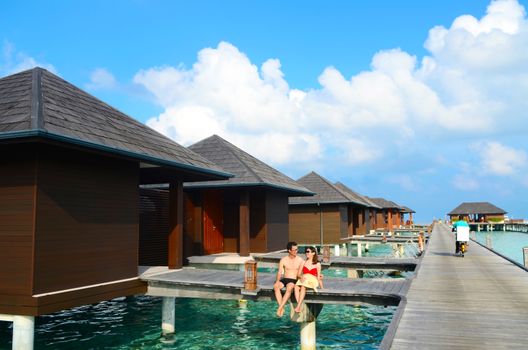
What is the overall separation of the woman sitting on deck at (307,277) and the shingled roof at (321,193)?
23.7m

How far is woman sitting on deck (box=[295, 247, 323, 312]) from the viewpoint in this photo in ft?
34.1

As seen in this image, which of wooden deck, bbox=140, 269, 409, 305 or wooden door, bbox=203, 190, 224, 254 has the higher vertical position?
wooden door, bbox=203, 190, 224, 254

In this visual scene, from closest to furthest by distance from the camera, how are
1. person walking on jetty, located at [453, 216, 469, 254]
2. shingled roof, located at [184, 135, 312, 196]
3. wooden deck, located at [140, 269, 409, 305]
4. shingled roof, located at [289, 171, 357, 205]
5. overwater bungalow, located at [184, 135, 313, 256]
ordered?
wooden deck, located at [140, 269, 409, 305], person walking on jetty, located at [453, 216, 469, 254], shingled roof, located at [184, 135, 312, 196], overwater bungalow, located at [184, 135, 313, 256], shingled roof, located at [289, 171, 357, 205]

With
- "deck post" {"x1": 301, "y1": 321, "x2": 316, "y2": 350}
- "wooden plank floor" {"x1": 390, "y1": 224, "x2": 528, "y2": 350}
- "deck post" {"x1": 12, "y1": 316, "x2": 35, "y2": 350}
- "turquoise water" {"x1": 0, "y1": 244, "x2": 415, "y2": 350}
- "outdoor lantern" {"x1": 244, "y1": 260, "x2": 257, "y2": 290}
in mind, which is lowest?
"turquoise water" {"x1": 0, "y1": 244, "x2": 415, "y2": 350}

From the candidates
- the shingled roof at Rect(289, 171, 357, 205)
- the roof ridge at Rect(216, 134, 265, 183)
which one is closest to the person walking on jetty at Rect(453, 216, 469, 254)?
the roof ridge at Rect(216, 134, 265, 183)

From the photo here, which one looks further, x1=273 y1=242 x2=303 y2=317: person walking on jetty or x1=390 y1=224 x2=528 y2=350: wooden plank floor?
x1=273 y1=242 x2=303 y2=317: person walking on jetty

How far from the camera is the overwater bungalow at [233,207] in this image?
19438 mm

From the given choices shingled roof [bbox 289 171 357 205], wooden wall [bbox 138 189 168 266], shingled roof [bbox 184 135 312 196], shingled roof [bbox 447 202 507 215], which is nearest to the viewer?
wooden wall [bbox 138 189 168 266]

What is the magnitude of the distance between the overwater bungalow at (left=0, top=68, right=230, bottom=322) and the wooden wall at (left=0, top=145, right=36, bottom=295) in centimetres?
2

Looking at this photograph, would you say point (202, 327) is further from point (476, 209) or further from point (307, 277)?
point (476, 209)

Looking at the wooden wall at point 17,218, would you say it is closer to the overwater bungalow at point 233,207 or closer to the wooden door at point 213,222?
the overwater bungalow at point 233,207

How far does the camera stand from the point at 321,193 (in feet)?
117

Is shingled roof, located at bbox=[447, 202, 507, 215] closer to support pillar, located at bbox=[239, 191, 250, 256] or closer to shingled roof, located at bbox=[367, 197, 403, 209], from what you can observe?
shingled roof, located at bbox=[367, 197, 403, 209]

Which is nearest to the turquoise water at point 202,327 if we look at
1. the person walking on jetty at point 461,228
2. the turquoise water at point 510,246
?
the person walking on jetty at point 461,228
